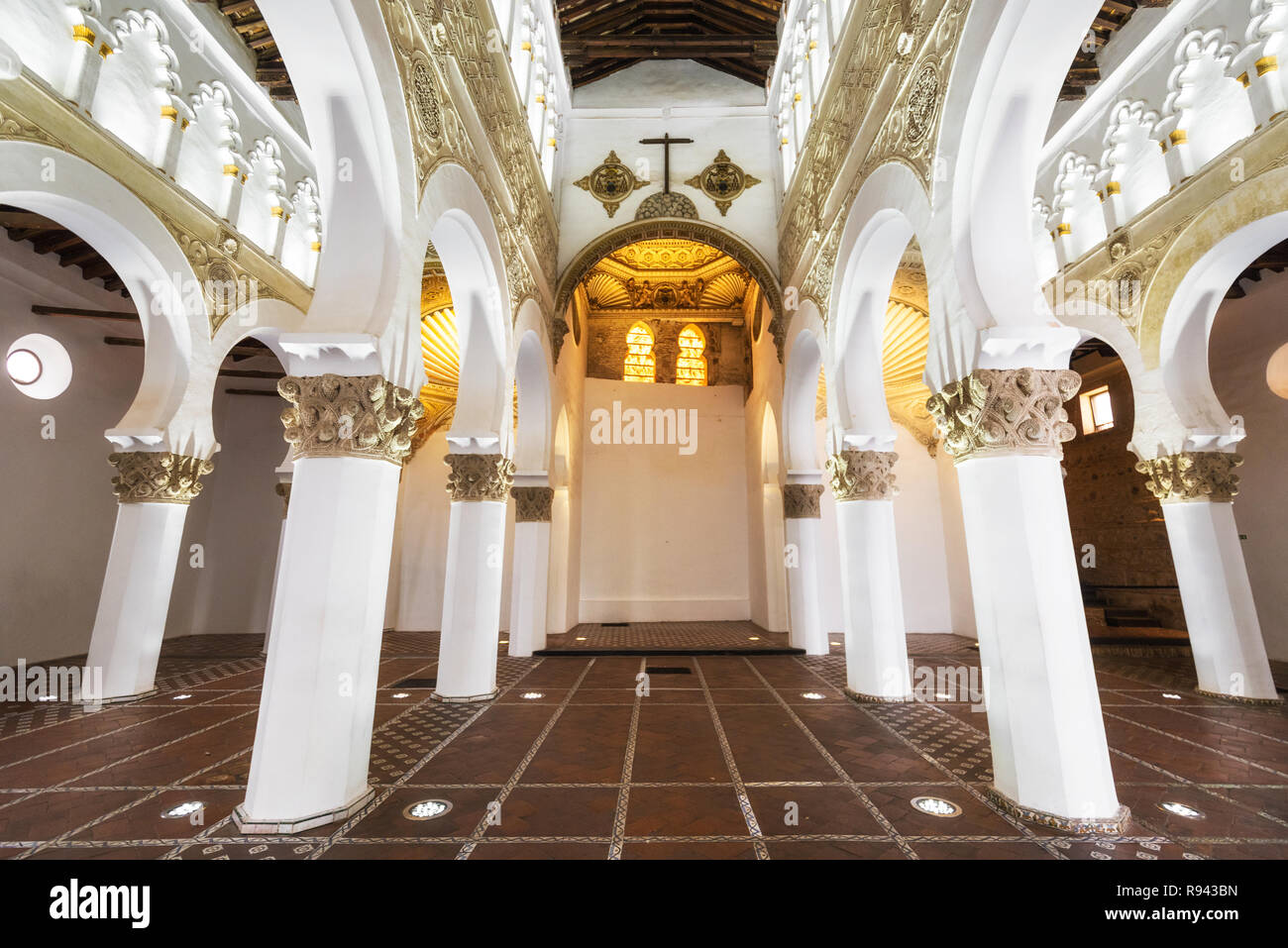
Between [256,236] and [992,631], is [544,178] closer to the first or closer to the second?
[256,236]

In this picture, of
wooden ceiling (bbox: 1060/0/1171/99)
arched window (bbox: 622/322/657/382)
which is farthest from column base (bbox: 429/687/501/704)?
arched window (bbox: 622/322/657/382)

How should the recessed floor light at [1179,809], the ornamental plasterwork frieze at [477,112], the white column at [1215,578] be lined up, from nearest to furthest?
the recessed floor light at [1179,809], the ornamental plasterwork frieze at [477,112], the white column at [1215,578]

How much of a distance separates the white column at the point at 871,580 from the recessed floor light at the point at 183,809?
16.9ft

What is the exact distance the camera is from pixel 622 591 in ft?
41.3

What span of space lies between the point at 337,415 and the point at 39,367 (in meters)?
8.51

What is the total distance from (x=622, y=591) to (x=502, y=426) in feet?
25.1

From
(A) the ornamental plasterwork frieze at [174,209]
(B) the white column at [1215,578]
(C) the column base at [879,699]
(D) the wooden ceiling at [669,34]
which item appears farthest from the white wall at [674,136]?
(C) the column base at [879,699]

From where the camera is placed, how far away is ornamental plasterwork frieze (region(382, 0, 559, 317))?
12.7 feet

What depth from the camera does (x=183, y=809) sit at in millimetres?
3018

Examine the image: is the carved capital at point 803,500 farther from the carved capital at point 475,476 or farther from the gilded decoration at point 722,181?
the gilded decoration at point 722,181

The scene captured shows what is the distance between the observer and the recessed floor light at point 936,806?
2.96 m

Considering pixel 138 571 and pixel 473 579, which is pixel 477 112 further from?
pixel 138 571

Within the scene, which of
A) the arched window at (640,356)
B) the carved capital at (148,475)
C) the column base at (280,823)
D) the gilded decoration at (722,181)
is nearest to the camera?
the column base at (280,823)

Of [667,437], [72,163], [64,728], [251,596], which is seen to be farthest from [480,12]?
[251,596]
